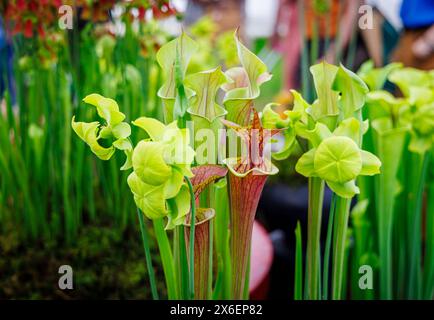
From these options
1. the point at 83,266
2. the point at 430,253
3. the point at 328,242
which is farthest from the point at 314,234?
the point at 83,266

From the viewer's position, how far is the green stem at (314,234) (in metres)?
0.46

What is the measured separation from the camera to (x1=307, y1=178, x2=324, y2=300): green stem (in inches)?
18.2

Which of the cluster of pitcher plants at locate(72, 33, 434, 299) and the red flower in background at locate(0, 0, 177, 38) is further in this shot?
the red flower in background at locate(0, 0, 177, 38)

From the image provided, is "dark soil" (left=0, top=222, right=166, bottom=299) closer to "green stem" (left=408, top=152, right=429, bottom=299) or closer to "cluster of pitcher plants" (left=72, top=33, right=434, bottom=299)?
"cluster of pitcher plants" (left=72, top=33, right=434, bottom=299)

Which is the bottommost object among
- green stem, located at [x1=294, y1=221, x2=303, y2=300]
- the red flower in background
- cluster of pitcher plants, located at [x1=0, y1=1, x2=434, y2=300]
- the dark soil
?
the dark soil

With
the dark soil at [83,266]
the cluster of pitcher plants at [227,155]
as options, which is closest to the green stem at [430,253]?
the cluster of pitcher plants at [227,155]

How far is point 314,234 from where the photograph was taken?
48cm

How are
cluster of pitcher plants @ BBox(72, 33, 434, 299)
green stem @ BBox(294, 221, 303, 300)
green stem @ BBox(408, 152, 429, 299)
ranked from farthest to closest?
green stem @ BBox(408, 152, 429, 299)
green stem @ BBox(294, 221, 303, 300)
cluster of pitcher plants @ BBox(72, 33, 434, 299)

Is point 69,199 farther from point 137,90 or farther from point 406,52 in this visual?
point 406,52

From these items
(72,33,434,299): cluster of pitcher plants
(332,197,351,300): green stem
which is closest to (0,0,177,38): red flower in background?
(72,33,434,299): cluster of pitcher plants

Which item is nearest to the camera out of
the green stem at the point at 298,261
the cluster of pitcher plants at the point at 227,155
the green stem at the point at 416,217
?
the cluster of pitcher plants at the point at 227,155

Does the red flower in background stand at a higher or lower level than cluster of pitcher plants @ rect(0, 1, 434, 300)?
higher

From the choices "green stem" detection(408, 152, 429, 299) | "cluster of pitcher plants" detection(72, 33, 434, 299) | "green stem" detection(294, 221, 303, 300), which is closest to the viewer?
"cluster of pitcher plants" detection(72, 33, 434, 299)

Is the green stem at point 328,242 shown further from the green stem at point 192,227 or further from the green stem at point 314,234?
the green stem at point 192,227
